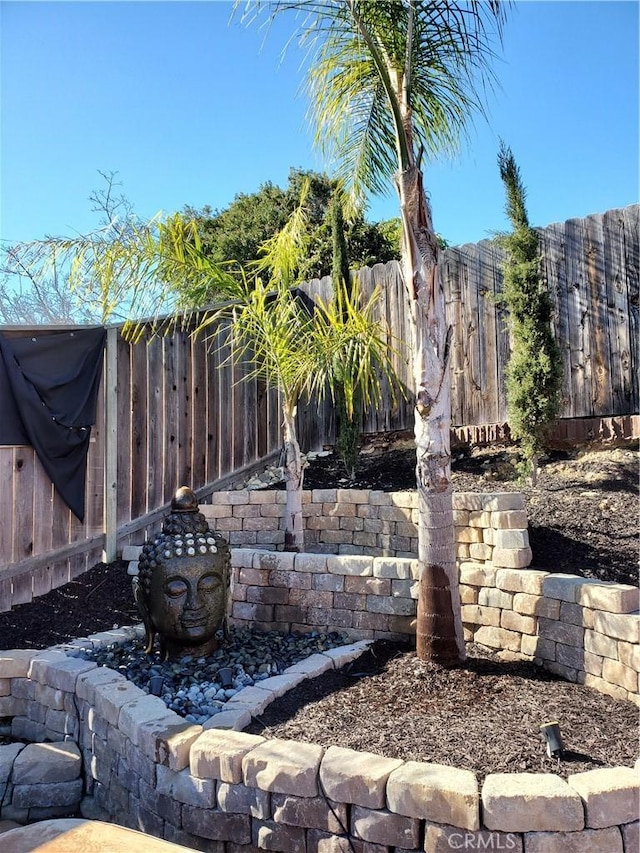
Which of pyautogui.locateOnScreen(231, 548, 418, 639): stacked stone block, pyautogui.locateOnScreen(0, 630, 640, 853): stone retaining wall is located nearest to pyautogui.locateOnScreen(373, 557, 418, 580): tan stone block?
pyautogui.locateOnScreen(231, 548, 418, 639): stacked stone block

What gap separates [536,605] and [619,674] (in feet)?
2.11

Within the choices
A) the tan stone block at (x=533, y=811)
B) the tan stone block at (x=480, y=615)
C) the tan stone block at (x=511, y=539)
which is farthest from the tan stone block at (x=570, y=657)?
the tan stone block at (x=533, y=811)

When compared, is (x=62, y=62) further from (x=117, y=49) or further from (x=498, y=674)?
(x=498, y=674)

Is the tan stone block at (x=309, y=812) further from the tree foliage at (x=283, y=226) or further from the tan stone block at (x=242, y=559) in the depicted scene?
the tree foliage at (x=283, y=226)

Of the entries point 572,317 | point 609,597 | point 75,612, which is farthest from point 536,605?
point 75,612

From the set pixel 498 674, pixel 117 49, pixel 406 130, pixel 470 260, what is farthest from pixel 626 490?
pixel 117 49

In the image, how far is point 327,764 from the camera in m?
2.59

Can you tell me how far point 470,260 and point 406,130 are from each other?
10.4 feet

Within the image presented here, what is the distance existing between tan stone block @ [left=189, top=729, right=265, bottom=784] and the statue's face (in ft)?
3.82

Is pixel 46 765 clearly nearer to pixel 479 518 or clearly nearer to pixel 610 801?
pixel 610 801

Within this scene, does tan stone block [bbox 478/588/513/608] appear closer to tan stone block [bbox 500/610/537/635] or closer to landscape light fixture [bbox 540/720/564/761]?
tan stone block [bbox 500/610/537/635]

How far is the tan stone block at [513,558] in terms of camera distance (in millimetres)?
4188

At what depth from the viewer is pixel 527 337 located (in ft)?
19.1

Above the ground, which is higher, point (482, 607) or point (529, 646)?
point (482, 607)
